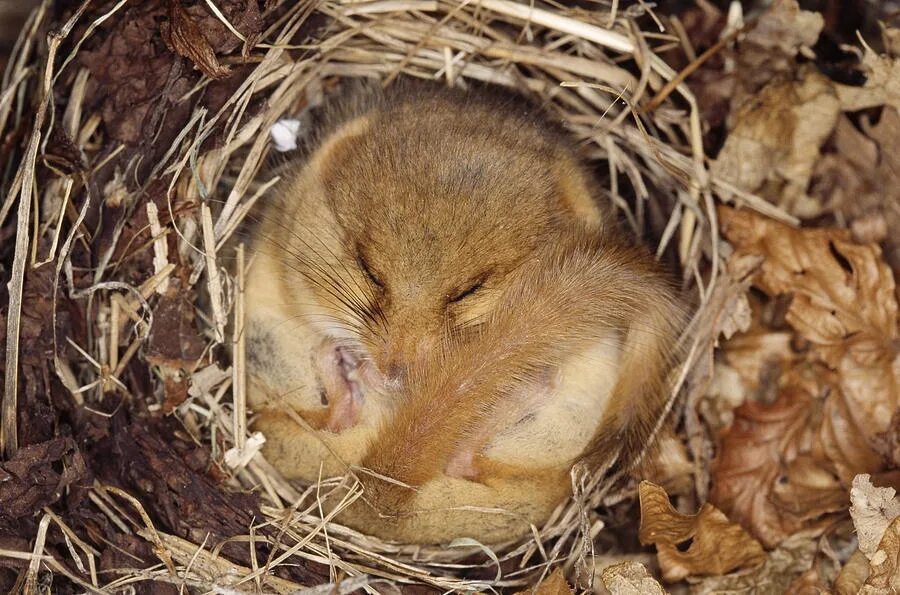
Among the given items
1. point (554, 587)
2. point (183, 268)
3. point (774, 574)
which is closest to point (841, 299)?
point (774, 574)

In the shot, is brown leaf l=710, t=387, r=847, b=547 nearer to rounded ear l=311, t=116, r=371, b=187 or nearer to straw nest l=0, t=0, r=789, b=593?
straw nest l=0, t=0, r=789, b=593

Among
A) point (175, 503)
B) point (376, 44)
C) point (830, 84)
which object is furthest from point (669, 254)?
point (175, 503)

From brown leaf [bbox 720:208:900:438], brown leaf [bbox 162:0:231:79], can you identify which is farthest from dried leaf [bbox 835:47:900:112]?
brown leaf [bbox 162:0:231:79]

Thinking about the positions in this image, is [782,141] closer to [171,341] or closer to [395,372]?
[395,372]

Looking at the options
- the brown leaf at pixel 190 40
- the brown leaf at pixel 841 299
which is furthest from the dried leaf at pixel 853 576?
the brown leaf at pixel 190 40

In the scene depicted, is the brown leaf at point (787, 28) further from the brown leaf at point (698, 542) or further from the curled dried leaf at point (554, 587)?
the curled dried leaf at point (554, 587)

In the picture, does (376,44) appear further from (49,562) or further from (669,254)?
(49,562)

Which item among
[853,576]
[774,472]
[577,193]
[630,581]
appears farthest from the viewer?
[774,472]
